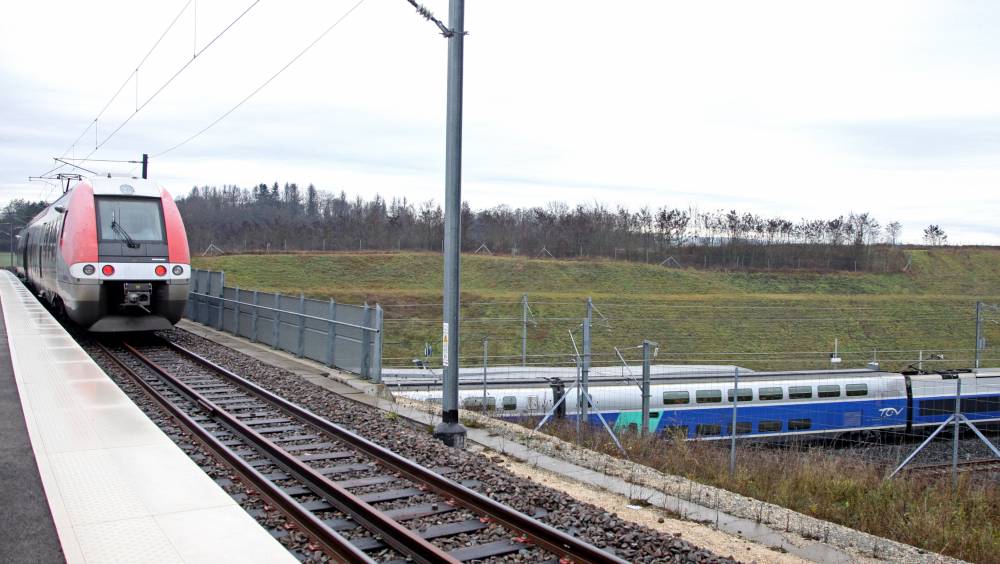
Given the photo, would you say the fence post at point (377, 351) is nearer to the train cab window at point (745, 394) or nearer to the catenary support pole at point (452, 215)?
the catenary support pole at point (452, 215)

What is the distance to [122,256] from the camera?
16.2 metres

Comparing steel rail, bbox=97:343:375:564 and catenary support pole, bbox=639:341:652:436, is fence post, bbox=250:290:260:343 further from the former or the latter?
catenary support pole, bbox=639:341:652:436

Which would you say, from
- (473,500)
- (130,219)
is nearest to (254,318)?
(130,219)

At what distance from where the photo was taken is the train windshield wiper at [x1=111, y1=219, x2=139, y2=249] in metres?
16.3

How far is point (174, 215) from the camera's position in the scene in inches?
677

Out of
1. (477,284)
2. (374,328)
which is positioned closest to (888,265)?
(477,284)

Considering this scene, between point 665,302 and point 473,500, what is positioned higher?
point 473,500

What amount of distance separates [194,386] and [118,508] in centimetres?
740

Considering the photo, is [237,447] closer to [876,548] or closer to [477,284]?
[876,548]

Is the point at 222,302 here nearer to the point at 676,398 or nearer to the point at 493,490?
the point at 676,398

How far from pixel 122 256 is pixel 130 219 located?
3.18ft

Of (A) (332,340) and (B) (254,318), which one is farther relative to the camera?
(B) (254,318)

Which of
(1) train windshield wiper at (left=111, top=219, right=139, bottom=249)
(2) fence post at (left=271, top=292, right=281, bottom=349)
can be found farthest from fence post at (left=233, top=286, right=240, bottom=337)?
(1) train windshield wiper at (left=111, top=219, right=139, bottom=249)

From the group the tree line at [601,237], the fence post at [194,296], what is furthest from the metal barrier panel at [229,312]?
the tree line at [601,237]
